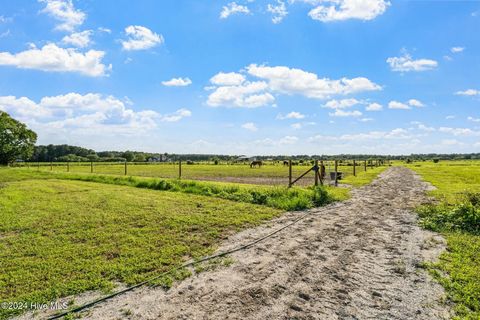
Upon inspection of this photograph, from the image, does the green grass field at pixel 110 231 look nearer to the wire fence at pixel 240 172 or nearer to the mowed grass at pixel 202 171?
the wire fence at pixel 240 172

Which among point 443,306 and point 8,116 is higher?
point 8,116

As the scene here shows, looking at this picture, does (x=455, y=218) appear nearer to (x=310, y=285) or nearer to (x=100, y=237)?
(x=310, y=285)

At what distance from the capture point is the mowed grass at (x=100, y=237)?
512 cm

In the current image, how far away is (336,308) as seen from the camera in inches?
164

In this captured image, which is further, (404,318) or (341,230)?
(341,230)

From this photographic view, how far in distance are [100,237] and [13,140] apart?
85802 millimetres

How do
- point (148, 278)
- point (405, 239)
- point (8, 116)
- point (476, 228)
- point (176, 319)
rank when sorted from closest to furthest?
point (176, 319), point (148, 278), point (405, 239), point (476, 228), point (8, 116)

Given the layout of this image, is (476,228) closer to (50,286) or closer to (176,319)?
(176,319)

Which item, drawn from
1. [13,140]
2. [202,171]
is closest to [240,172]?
[202,171]

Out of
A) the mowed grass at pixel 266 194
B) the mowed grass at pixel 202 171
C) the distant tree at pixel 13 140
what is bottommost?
the mowed grass at pixel 202 171

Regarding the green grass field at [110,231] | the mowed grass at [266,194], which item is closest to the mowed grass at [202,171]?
the mowed grass at [266,194]

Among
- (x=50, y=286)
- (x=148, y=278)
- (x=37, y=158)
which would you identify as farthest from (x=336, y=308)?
(x=37, y=158)

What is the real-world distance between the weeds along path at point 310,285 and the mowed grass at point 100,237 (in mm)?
888

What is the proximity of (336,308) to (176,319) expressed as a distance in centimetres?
222
